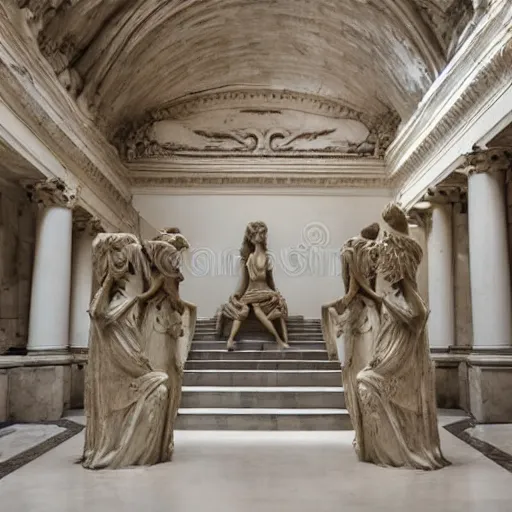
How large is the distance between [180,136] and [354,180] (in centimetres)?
426

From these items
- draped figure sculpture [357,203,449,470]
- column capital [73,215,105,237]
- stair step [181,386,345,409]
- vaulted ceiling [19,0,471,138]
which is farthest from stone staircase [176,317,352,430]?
vaulted ceiling [19,0,471,138]

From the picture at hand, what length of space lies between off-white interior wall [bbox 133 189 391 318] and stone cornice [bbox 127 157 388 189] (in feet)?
0.93

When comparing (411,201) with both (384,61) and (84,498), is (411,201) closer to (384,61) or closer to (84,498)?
(384,61)

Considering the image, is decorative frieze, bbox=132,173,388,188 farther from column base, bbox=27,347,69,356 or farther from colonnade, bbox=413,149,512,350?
column base, bbox=27,347,69,356

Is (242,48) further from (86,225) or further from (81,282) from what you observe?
(81,282)

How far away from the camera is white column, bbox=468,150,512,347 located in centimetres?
796

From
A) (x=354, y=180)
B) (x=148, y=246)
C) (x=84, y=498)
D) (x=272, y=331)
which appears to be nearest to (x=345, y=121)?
(x=354, y=180)

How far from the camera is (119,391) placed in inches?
193

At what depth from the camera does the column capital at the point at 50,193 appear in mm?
9219

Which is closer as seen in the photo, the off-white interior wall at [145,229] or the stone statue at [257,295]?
the stone statue at [257,295]

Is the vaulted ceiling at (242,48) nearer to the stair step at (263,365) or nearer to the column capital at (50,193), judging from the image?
the column capital at (50,193)

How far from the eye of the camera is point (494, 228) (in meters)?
8.21


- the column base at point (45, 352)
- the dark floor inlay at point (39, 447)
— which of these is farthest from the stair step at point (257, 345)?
the dark floor inlay at point (39, 447)

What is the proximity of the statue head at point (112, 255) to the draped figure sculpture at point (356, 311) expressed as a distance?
72.5 inches
